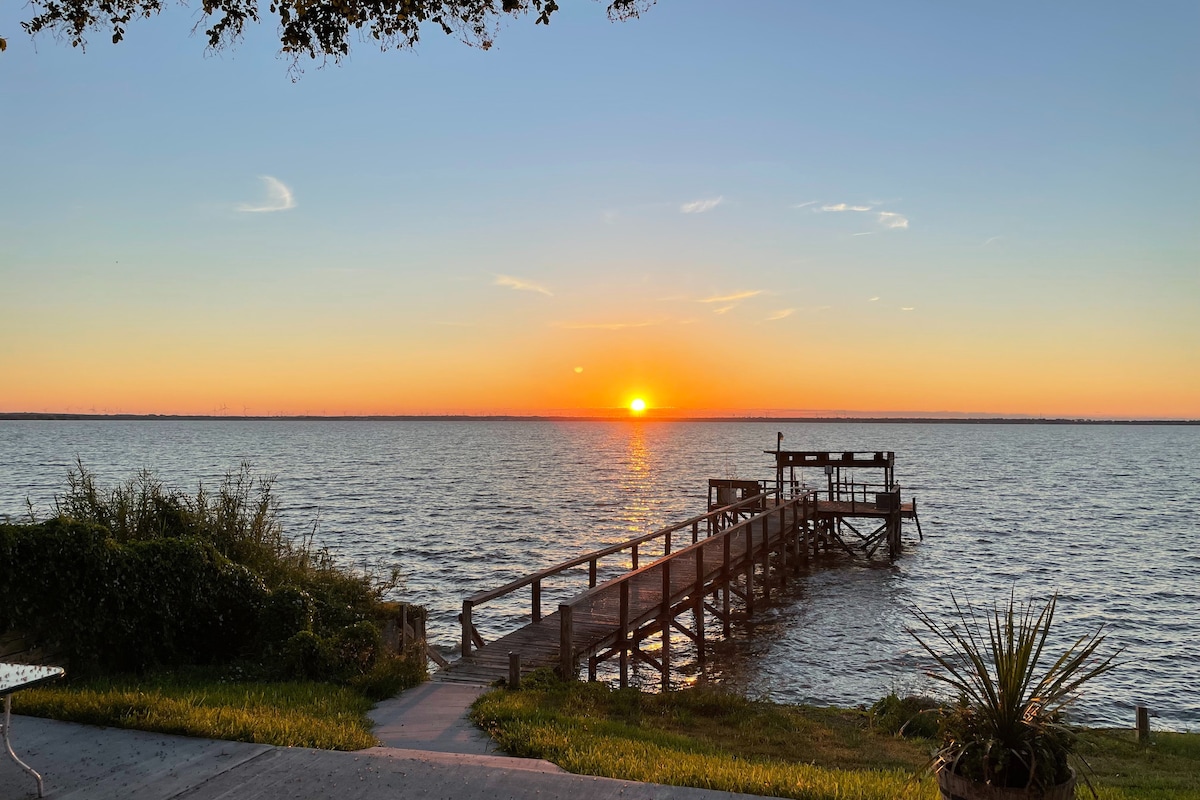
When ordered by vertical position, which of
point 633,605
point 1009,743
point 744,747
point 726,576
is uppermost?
point 1009,743

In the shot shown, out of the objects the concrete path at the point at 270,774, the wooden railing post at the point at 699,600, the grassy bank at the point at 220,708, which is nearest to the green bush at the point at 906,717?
the wooden railing post at the point at 699,600

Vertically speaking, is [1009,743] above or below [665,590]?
above

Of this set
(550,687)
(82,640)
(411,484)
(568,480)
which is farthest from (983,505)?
(82,640)

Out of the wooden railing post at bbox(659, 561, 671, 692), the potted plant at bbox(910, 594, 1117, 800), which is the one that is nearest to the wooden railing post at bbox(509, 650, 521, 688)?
the potted plant at bbox(910, 594, 1117, 800)

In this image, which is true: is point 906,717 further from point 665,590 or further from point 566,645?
point 665,590

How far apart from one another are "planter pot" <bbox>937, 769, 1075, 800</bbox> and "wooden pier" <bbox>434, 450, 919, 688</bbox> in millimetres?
6618

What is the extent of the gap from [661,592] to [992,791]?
13.6m

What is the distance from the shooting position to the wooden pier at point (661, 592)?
12.6 metres

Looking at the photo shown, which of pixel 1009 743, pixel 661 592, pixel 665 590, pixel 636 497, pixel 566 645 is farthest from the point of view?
pixel 636 497

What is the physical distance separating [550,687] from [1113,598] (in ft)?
80.9

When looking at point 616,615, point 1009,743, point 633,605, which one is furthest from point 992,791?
point 633,605

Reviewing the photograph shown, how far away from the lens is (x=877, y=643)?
21.2 meters

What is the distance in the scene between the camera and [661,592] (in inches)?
725

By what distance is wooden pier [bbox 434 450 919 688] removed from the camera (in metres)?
12.6
